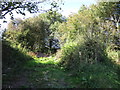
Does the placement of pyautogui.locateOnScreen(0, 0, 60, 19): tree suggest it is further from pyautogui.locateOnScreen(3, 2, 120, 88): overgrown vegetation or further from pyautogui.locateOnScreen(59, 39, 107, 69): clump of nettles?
pyautogui.locateOnScreen(59, 39, 107, 69): clump of nettles

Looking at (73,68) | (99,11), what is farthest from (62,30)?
(73,68)

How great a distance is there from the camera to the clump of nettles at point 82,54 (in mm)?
4968

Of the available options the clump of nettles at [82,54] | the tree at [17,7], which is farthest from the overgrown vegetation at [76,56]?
the tree at [17,7]

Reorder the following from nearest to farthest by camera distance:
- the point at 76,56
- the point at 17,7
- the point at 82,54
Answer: the point at 17,7 → the point at 76,56 → the point at 82,54

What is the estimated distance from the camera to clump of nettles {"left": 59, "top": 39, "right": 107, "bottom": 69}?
497 centimetres

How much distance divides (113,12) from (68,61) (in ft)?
22.1

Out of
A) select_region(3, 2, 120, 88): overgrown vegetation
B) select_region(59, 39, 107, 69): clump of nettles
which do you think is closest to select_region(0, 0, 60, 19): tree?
select_region(3, 2, 120, 88): overgrown vegetation

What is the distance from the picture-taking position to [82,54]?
5246 millimetres

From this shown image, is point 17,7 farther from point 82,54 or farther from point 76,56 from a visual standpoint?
point 82,54

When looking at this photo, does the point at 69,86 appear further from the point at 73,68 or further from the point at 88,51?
the point at 88,51

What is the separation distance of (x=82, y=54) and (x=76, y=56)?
0.36 metres

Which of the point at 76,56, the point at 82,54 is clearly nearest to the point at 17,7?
the point at 76,56

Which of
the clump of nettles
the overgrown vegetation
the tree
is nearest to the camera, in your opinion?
the tree

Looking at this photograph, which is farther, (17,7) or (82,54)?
(82,54)
